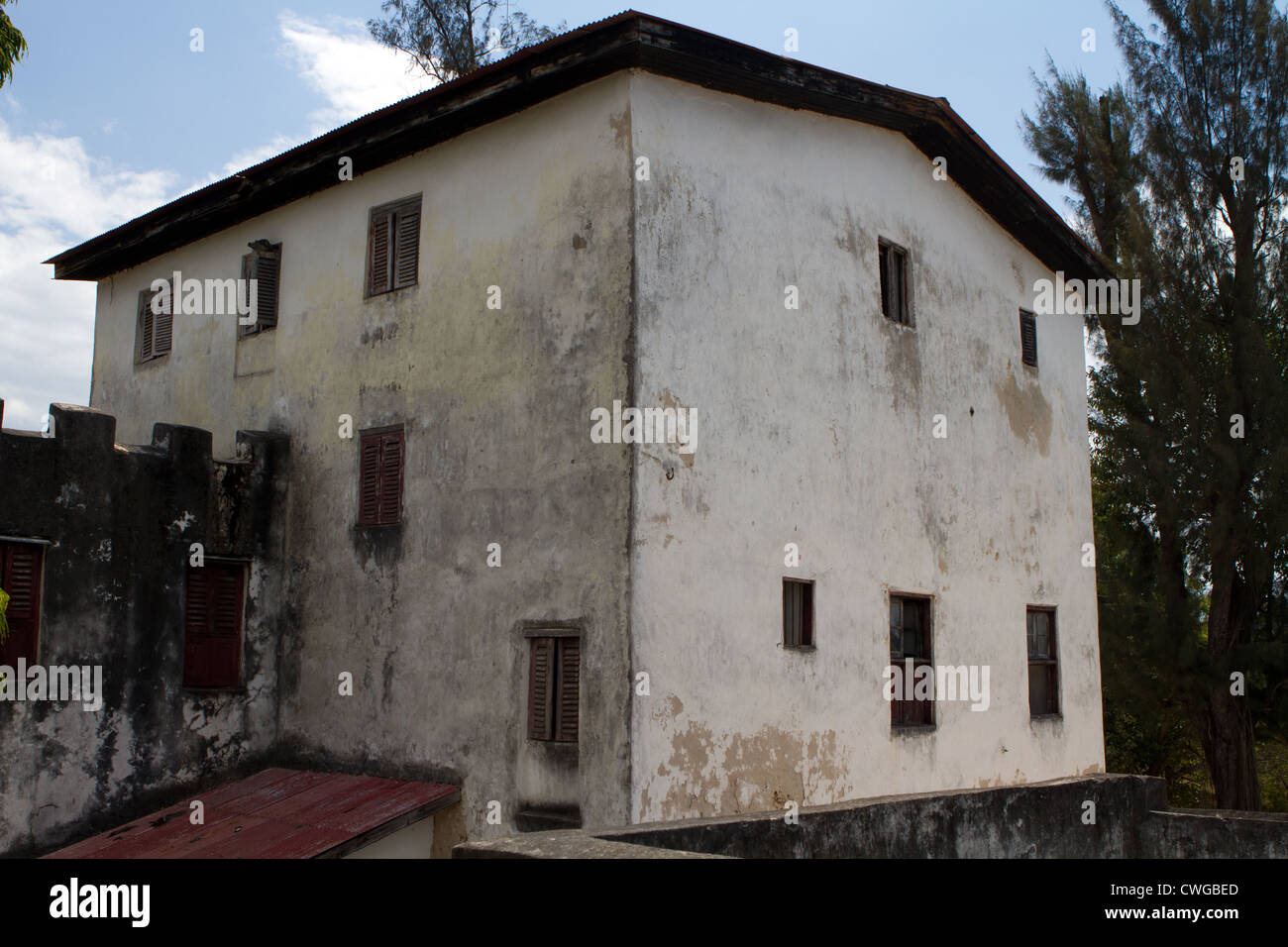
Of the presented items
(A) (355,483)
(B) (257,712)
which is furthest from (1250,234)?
(B) (257,712)

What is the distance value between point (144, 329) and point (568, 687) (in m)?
8.65

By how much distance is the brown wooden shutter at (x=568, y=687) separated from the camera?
986cm

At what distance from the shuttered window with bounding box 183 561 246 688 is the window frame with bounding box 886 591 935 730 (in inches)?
258

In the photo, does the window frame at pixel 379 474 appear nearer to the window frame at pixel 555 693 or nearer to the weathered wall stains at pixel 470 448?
the weathered wall stains at pixel 470 448

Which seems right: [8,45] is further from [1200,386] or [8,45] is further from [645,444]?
[1200,386]

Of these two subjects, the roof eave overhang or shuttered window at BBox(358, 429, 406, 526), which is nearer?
the roof eave overhang

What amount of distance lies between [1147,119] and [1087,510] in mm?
9086

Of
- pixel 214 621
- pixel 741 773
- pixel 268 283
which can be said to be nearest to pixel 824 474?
pixel 741 773

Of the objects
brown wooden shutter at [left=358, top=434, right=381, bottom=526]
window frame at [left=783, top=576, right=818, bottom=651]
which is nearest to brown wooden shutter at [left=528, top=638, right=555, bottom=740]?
window frame at [left=783, top=576, right=818, bottom=651]

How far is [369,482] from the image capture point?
12070 millimetres

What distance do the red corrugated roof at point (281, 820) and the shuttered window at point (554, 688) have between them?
44.5 inches

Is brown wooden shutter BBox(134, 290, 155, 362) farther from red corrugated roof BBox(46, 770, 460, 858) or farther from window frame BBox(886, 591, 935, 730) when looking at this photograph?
window frame BBox(886, 591, 935, 730)

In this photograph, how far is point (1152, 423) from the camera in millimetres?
20062

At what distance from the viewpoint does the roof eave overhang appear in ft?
33.0
